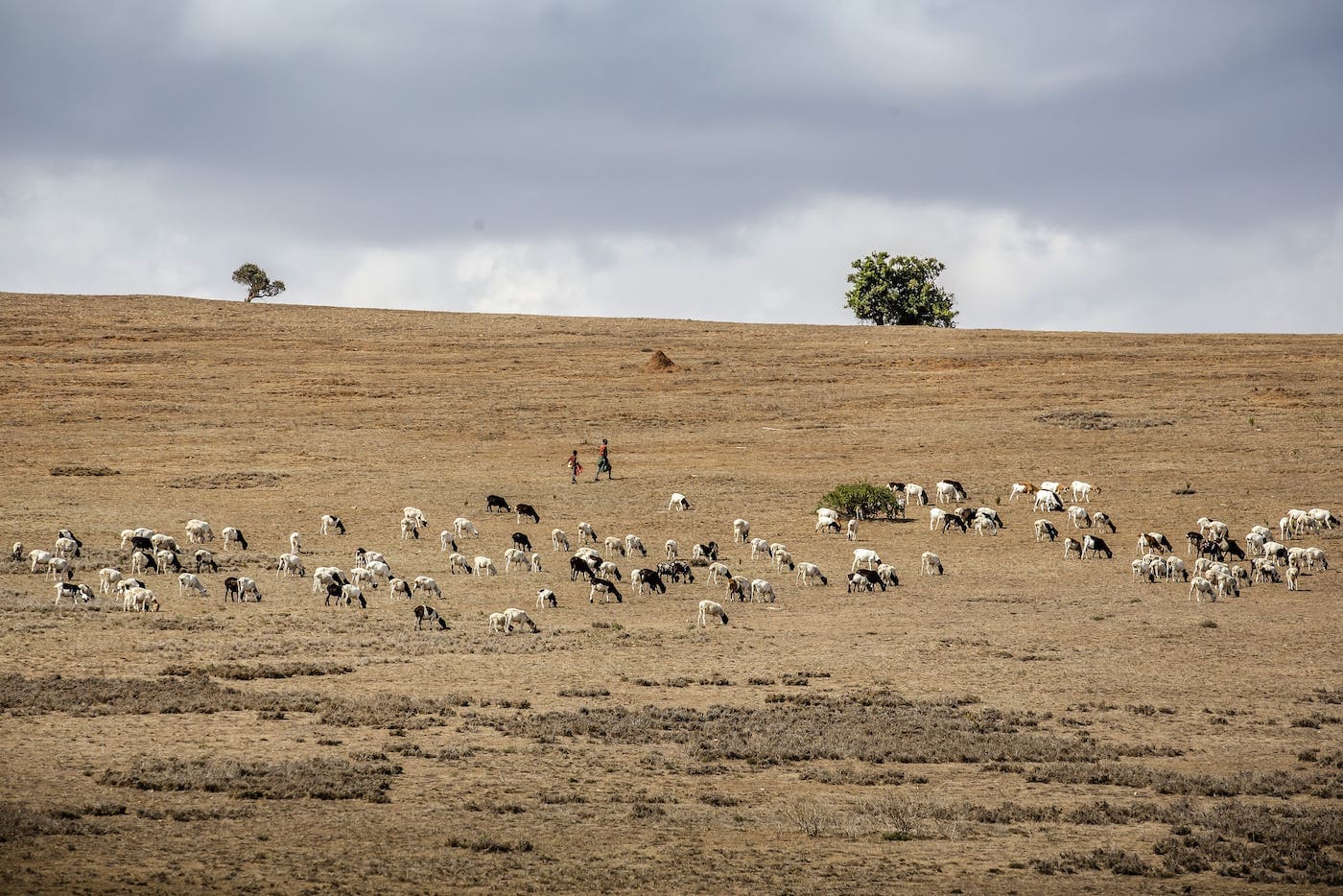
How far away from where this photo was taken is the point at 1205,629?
28656 millimetres

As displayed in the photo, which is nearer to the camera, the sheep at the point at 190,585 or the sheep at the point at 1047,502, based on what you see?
the sheep at the point at 190,585

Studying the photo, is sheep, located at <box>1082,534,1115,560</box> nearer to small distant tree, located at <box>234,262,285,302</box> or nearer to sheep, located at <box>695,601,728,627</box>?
sheep, located at <box>695,601,728,627</box>

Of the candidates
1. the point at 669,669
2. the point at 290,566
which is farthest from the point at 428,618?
the point at 290,566

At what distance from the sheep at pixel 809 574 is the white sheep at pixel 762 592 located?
189cm

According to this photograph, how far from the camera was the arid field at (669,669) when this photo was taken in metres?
13.8

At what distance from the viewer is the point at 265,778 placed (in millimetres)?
16016

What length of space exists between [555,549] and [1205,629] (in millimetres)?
19149

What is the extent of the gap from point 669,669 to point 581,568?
10.3 meters

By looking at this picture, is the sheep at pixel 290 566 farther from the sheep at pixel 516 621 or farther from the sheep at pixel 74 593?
the sheep at pixel 516 621

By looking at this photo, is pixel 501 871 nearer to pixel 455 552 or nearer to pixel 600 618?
pixel 600 618

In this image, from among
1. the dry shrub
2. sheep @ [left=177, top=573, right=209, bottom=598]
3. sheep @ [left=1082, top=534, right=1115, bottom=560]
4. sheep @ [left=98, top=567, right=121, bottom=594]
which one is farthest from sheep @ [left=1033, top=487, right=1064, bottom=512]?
the dry shrub

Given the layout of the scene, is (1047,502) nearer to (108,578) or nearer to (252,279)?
(108,578)

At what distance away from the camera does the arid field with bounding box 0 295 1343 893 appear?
1382cm

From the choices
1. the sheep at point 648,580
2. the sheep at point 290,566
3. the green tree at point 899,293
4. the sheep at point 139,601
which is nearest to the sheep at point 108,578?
the sheep at point 139,601
